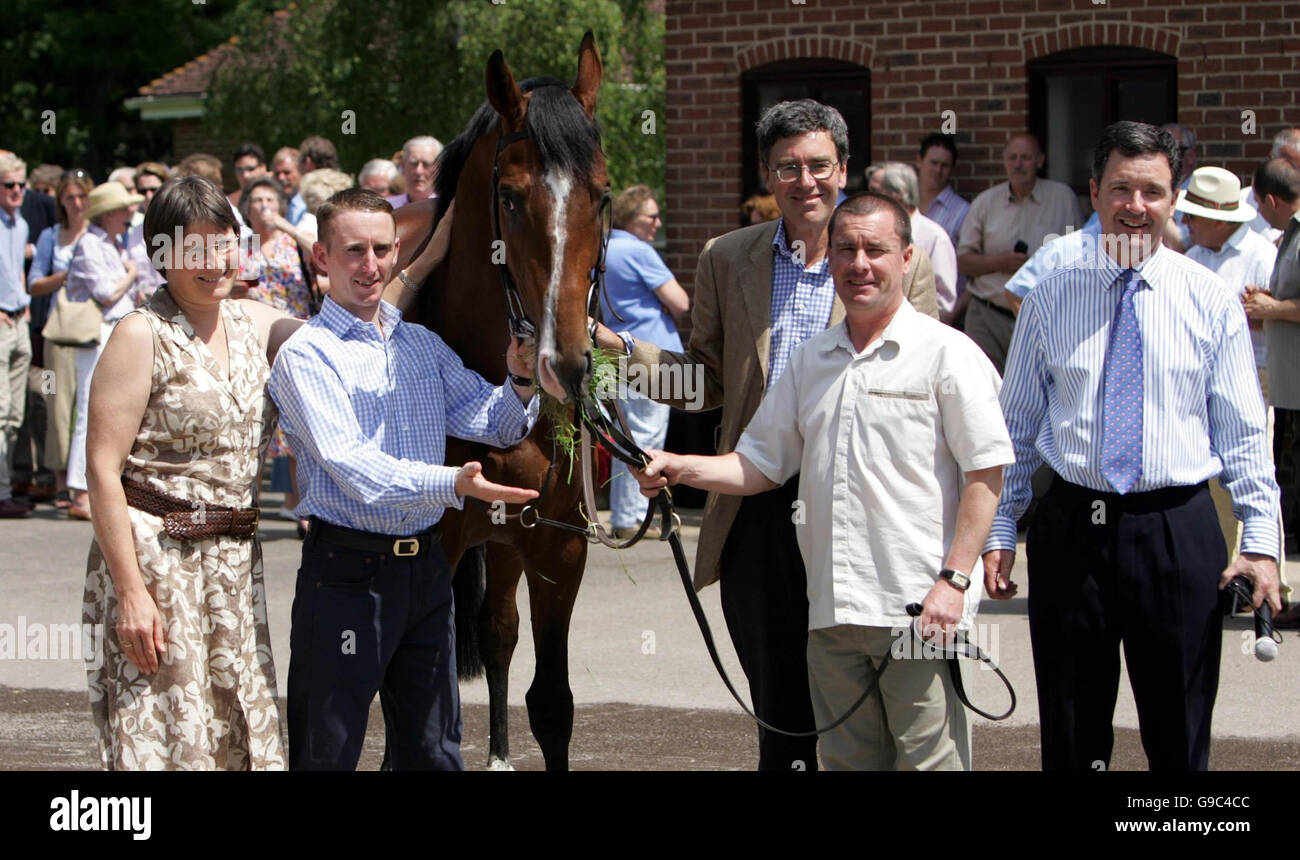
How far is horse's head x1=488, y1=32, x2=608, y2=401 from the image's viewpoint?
169 inches

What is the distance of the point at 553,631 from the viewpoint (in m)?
5.62

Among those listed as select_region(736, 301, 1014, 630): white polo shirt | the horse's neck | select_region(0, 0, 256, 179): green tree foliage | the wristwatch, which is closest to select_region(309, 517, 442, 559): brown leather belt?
the horse's neck

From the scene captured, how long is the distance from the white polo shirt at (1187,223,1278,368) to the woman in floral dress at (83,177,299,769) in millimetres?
5866

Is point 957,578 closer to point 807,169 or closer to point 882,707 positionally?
point 882,707

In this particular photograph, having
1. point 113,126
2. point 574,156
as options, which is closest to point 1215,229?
point 574,156

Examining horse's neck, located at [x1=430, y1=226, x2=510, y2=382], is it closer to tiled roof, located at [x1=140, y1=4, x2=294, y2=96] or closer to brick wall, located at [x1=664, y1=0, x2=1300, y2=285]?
brick wall, located at [x1=664, y1=0, x2=1300, y2=285]

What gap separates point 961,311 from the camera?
11.6m

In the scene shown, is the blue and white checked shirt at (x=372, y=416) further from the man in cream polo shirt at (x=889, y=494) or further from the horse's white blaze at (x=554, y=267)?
the man in cream polo shirt at (x=889, y=494)

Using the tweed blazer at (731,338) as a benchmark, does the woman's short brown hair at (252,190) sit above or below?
above

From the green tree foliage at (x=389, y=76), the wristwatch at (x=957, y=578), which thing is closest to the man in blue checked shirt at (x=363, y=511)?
the wristwatch at (x=957, y=578)

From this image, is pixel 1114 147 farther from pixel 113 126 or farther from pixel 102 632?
pixel 113 126

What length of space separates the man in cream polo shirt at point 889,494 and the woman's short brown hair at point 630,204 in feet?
22.8

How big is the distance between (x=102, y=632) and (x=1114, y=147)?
296 cm

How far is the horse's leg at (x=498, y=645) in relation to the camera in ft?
20.1
